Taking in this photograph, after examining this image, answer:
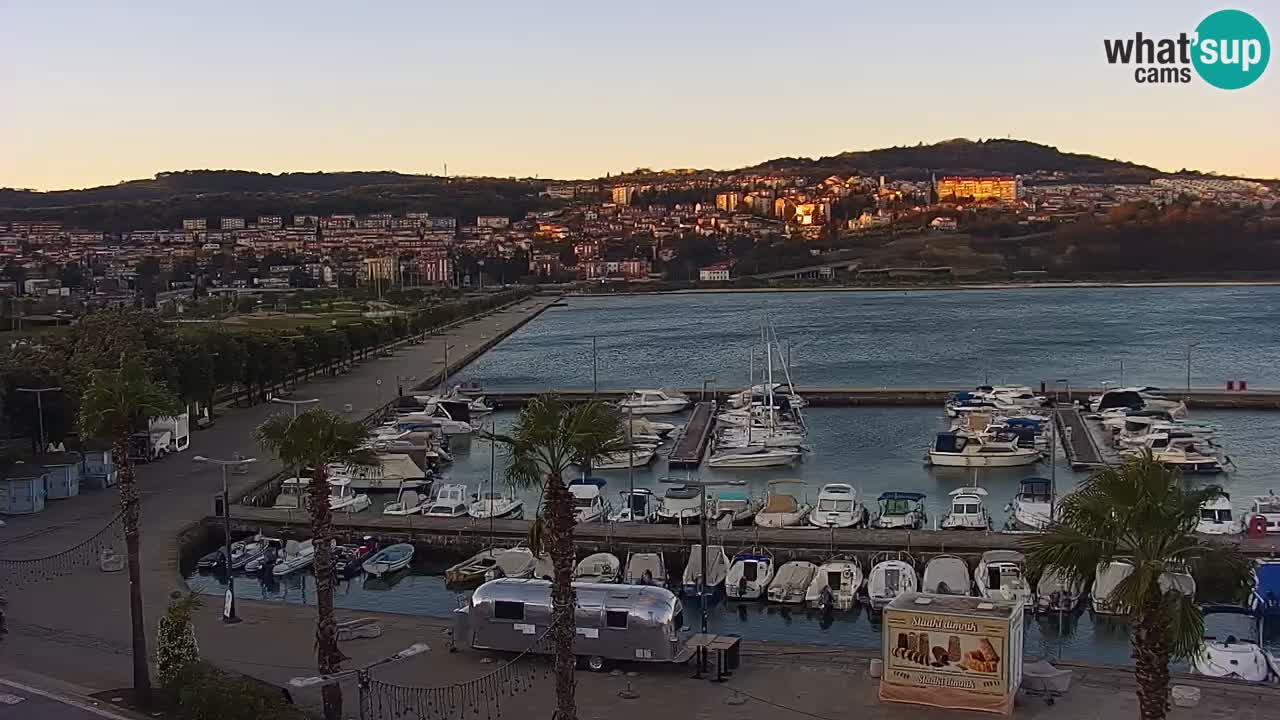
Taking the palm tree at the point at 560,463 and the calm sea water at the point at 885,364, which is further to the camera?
the calm sea water at the point at 885,364

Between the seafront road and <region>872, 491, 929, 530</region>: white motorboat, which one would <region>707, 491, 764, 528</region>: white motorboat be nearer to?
<region>872, 491, 929, 530</region>: white motorboat

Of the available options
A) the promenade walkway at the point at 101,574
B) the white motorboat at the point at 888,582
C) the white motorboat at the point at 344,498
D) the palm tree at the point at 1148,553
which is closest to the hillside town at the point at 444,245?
the promenade walkway at the point at 101,574

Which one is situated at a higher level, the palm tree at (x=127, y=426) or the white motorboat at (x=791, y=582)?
the palm tree at (x=127, y=426)

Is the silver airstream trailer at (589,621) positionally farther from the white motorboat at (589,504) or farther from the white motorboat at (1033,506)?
the white motorboat at (1033,506)

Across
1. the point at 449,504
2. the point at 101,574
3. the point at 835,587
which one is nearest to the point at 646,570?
the point at 835,587

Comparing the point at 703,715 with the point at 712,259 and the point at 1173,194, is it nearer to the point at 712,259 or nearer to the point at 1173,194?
the point at 712,259

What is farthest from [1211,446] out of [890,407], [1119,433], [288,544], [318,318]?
[318,318]
